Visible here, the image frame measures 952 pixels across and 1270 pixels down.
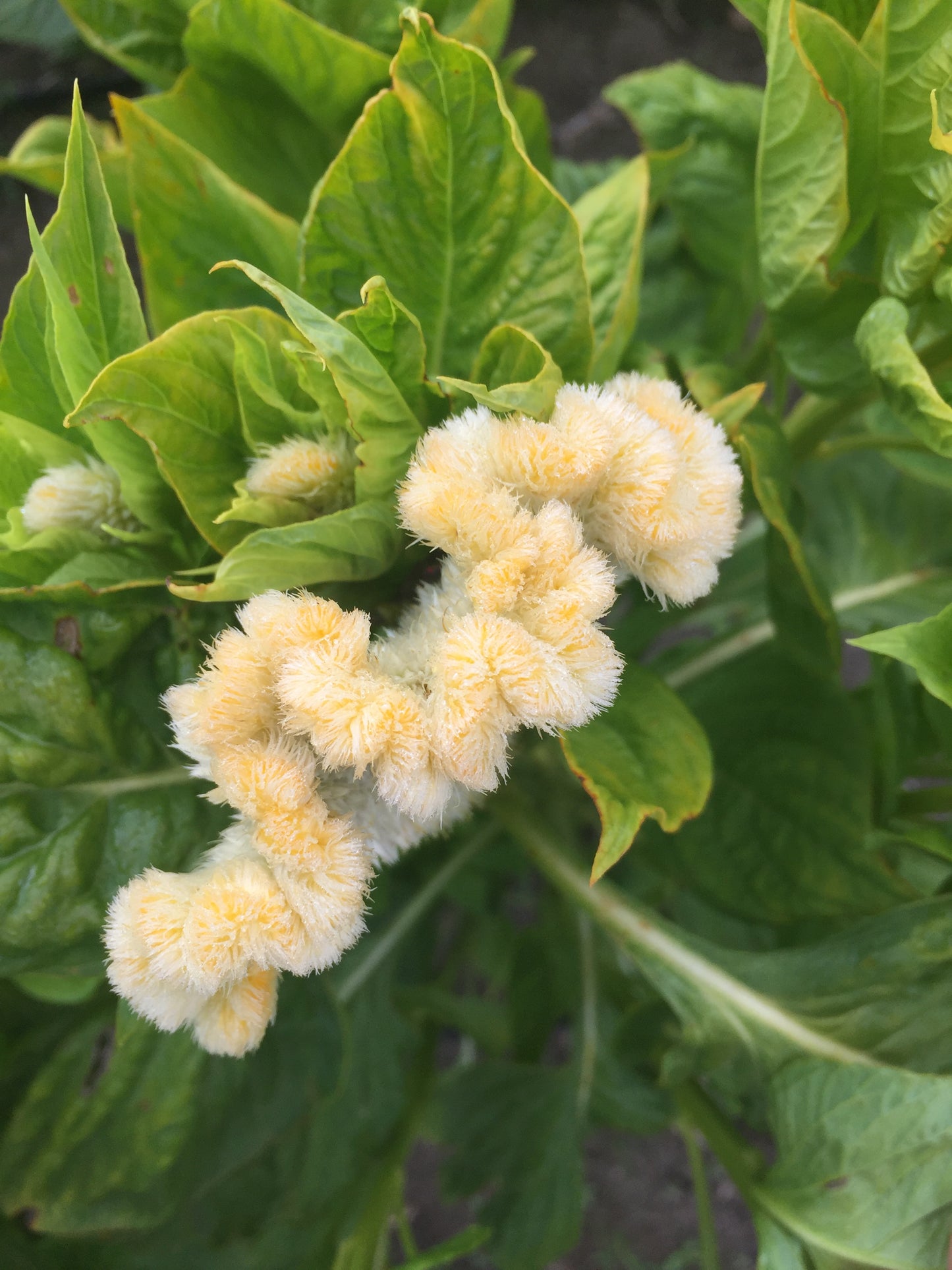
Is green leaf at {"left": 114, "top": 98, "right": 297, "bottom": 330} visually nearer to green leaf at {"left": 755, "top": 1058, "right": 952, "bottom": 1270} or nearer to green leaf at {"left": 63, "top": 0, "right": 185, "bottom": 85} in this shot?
green leaf at {"left": 63, "top": 0, "right": 185, "bottom": 85}

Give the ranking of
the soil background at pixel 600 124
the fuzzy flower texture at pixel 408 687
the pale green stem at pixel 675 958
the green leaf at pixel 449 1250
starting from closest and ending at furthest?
the fuzzy flower texture at pixel 408 687 → the green leaf at pixel 449 1250 → the pale green stem at pixel 675 958 → the soil background at pixel 600 124

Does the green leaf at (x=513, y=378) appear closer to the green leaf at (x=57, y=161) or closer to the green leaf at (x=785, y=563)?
the green leaf at (x=785, y=563)

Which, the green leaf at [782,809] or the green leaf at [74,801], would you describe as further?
the green leaf at [782,809]

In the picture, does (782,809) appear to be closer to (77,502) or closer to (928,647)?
(928,647)

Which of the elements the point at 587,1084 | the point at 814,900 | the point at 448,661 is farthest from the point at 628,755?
the point at 587,1084

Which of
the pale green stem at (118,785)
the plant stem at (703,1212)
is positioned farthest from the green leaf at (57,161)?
the plant stem at (703,1212)

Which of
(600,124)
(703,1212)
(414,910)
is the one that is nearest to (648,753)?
(414,910)

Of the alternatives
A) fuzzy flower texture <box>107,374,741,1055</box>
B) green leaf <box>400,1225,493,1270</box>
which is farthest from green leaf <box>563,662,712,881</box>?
green leaf <box>400,1225,493,1270</box>
